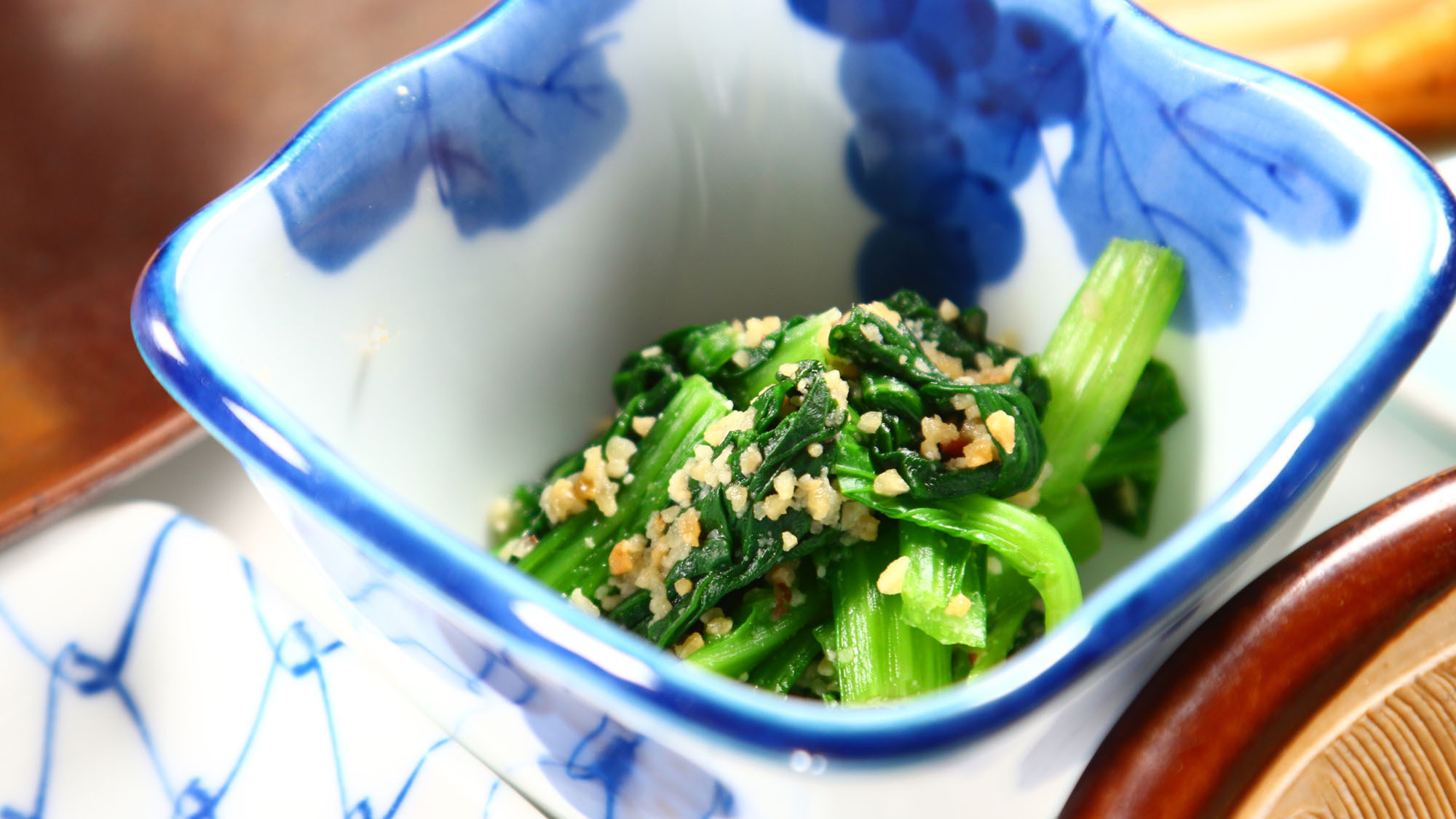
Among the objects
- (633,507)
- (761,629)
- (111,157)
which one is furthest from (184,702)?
(111,157)

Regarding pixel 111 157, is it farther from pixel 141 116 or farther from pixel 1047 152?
pixel 1047 152

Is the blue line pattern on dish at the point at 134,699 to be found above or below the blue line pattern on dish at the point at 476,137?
below

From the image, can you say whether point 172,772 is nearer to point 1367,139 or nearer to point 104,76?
point 104,76

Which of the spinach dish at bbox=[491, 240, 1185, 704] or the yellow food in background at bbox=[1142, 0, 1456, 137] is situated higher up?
the yellow food in background at bbox=[1142, 0, 1456, 137]

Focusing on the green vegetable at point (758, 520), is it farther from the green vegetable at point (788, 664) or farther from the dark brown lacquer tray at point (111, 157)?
the dark brown lacquer tray at point (111, 157)

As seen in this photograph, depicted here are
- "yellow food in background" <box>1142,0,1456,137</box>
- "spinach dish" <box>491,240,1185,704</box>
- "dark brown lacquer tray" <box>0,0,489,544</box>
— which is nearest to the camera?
"spinach dish" <box>491,240,1185,704</box>

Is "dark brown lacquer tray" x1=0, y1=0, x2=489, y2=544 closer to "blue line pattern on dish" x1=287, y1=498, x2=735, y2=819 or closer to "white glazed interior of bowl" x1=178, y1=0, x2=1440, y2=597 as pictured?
"white glazed interior of bowl" x1=178, y1=0, x2=1440, y2=597

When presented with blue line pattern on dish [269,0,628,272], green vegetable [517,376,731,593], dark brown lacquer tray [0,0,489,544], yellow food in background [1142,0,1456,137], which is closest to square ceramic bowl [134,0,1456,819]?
blue line pattern on dish [269,0,628,272]

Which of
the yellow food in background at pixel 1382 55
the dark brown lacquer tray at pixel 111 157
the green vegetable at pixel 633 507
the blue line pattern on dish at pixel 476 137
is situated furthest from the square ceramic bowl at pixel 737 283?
the yellow food in background at pixel 1382 55
